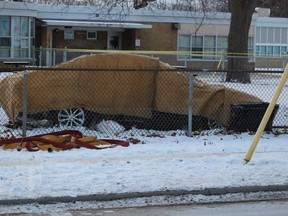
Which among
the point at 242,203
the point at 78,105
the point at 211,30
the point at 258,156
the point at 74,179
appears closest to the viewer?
the point at 242,203

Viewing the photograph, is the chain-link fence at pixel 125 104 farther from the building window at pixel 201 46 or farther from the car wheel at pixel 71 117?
the building window at pixel 201 46

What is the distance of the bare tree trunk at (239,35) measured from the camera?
23028mm

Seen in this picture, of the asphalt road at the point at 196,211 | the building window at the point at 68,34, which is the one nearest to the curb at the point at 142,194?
the asphalt road at the point at 196,211

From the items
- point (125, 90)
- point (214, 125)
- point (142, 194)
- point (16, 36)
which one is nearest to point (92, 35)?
point (16, 36)

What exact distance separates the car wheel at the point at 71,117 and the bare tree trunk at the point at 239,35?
11.9 metres

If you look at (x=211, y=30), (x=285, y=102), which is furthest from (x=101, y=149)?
(x=211, y=30)

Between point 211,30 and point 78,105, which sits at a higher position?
point 211,30

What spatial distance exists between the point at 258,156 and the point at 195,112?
7.71 ft

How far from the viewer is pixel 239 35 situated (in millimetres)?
24359

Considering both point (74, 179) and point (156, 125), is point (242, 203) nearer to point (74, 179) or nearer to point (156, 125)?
point (74, 179)

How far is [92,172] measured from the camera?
7891 millimetres

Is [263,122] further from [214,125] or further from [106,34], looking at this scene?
[106,34]

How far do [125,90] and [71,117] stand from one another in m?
1.28

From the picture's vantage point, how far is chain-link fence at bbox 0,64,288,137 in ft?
35.4
